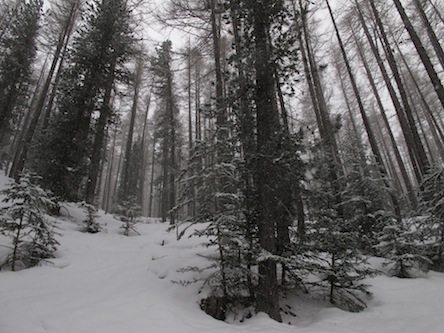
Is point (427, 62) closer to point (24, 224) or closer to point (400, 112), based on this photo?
point (400, 112)

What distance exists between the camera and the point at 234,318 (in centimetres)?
458

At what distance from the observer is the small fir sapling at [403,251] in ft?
21.1

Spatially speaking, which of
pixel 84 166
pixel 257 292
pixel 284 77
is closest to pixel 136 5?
pixel 84 166

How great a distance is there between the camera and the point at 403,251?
662 cm

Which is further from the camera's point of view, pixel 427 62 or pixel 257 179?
pixel 427 62

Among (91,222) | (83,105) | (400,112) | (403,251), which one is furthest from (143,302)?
(400,112)

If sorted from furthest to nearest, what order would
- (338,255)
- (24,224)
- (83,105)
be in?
(83,105) < (338,255) < (24,224)

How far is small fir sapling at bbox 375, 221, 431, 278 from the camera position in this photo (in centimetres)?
644

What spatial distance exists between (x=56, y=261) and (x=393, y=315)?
7277 mm

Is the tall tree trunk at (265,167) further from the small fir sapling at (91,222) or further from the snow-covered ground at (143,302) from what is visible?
the small fir sapling at (91,222)

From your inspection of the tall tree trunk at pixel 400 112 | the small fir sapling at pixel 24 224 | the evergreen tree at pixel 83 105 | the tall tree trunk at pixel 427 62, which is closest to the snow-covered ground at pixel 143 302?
A: the small fir sapling at pixel 24 224

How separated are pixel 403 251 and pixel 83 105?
40.4ft

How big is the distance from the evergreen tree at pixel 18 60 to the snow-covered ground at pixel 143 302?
11.6 metres

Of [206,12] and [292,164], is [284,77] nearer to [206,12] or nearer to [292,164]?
[292,164]
